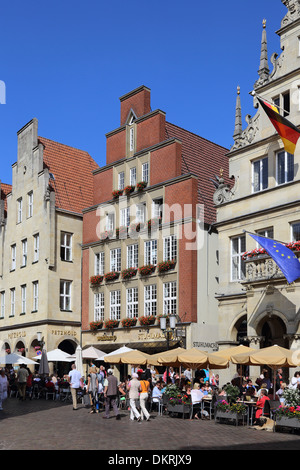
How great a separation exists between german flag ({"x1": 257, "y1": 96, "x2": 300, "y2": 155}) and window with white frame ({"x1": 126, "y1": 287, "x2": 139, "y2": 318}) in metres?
15.2

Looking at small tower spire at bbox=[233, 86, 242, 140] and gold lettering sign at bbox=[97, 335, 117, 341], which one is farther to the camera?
gold lettering sign at bbox=[97, 335, 117, 341]

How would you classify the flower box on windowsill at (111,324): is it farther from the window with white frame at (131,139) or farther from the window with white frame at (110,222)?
the window with white frame at (131,139)

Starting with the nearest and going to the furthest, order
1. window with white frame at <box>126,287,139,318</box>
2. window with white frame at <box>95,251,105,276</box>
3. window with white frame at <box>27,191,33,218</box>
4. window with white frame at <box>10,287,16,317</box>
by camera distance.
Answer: window with white frame at <box>126,287,139,318</box> → window with white frame at <box>95,251,105,276</box> → window with white frame at <box>27,191,33,218</box> → window with white frame at <box>10,287,16,317</box>

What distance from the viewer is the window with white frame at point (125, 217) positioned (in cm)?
3929

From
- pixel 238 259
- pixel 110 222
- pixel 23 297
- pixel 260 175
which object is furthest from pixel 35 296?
pixel 260 175

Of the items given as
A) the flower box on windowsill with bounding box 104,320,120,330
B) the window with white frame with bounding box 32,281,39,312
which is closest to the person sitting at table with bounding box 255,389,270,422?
the flower box on windowsill with bounding box 104,320,120,330

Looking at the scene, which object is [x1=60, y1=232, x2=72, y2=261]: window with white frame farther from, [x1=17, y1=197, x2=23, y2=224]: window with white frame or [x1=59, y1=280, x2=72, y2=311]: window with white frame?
[x1=17, y1=197, x2=23, y2=224]: window with white frame

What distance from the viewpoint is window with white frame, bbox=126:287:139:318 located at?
125 ft

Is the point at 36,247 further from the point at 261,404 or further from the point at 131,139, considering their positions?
the point at 261,404

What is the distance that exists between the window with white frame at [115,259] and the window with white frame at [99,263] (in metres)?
1.17

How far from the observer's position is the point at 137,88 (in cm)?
4022

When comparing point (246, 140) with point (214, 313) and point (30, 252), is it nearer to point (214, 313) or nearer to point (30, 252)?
point (214, 313)

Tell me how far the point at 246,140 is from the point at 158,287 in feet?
32.1

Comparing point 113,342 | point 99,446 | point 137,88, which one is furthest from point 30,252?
point 99,446
